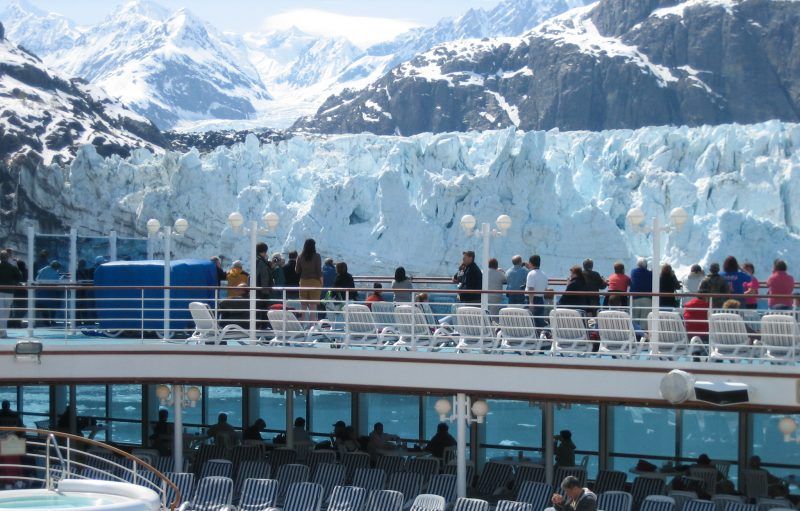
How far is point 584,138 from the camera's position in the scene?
136 feet

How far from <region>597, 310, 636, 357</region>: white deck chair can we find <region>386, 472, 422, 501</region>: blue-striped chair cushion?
264 centimetres

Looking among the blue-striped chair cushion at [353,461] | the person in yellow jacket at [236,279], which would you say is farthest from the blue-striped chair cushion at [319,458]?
the person in yellow jacket at [236,279]

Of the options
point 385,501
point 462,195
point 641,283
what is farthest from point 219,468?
point 462,195

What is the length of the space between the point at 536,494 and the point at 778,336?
9.73ft

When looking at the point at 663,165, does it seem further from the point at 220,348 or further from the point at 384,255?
the point at 220,348

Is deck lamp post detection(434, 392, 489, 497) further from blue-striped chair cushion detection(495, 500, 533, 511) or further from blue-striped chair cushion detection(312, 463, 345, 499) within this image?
blue-striped chair cushion detection(312, 463, 345, 499)

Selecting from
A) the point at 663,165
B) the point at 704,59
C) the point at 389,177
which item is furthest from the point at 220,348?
the point at 704,59

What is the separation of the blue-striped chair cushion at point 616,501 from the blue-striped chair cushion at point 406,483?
2.01 meters

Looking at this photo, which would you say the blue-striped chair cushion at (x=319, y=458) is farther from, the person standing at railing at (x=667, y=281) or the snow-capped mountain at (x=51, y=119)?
the snow-capped mountain at (x=51, y=119)

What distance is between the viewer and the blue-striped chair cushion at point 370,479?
12.9m

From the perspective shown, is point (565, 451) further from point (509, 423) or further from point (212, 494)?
point (509, 423)

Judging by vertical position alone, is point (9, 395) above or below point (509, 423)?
above

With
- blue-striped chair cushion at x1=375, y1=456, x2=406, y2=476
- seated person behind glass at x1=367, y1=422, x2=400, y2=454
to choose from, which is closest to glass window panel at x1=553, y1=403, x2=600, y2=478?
seated person behind glass at x1=367, y1=422, x2=400, y2=454

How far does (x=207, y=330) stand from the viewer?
1290 centimetres
